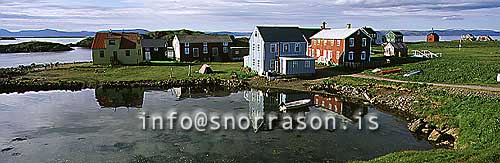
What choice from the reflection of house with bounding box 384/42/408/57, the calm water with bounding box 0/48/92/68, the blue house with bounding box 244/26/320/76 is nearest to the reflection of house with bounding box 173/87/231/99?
the blue house with bounding box 244/26/320/76

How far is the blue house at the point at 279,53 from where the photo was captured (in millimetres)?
45156

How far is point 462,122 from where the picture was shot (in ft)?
77.9

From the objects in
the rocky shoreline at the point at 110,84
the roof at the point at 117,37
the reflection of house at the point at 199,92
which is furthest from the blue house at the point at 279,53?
the roof at the point at 117,37

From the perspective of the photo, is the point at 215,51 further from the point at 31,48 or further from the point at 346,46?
the point at 31,48

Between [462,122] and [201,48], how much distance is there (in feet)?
145

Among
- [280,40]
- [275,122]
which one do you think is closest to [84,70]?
[280,40]

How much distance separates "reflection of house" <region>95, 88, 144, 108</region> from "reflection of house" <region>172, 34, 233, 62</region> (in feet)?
71.3

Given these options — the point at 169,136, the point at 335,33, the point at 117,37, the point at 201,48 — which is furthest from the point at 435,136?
the point at 117,37

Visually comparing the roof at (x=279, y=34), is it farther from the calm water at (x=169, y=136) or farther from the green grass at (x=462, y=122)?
the green grass at (x=462, y=122)

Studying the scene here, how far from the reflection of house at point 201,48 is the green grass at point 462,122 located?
106 feet

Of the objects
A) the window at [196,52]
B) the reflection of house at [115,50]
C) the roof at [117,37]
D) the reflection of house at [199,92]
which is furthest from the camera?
the window at [196,52]

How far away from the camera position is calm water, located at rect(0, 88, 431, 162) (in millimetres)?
20047

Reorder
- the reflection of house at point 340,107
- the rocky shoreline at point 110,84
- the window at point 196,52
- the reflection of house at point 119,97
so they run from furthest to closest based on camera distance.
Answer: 1. the window at point 196,52
2. the rocky shoreline at point 110,84
3. the reflection of house at point 119,97
4. the reflection of house at point 340,107

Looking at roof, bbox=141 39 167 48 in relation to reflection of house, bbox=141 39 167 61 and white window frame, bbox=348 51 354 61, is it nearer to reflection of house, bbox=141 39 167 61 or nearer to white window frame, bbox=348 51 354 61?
reflection of house, bbox=141 39 167 61
